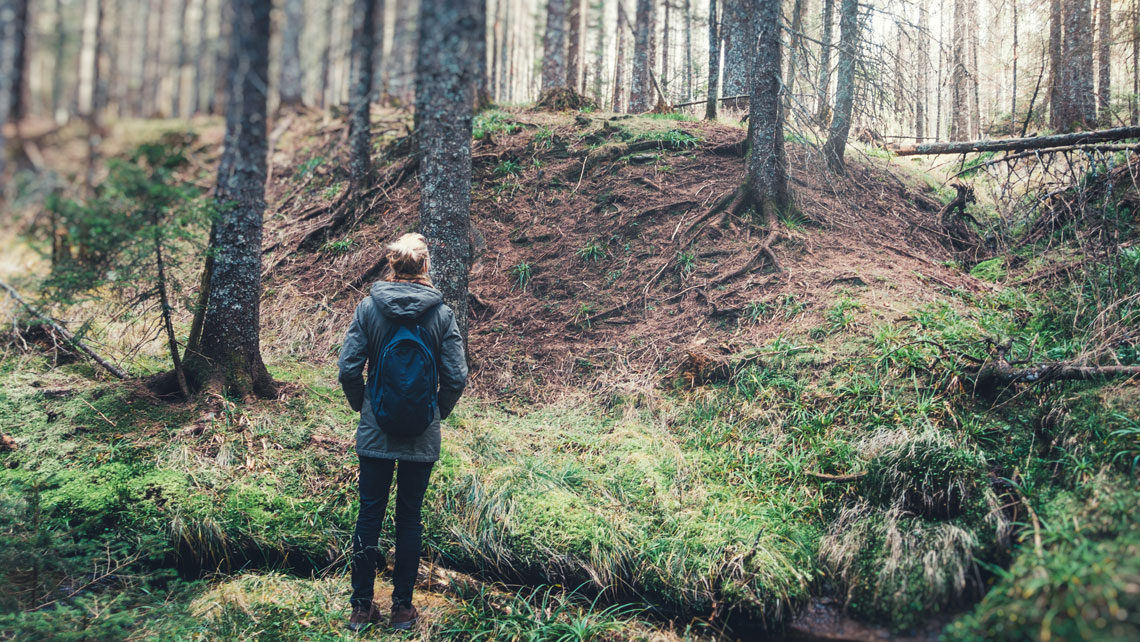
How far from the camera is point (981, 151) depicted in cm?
745

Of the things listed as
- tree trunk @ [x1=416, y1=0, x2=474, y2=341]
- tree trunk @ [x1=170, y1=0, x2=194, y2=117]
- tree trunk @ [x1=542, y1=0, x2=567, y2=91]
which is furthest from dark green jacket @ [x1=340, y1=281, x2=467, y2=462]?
tree trunk @ [x1=542, y1=0, x2=567, y2=91]

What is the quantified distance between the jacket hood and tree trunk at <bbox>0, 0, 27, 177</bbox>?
172 cm

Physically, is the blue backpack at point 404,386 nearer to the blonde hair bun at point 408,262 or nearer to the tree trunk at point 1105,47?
the blonde hair bun at point 408,262

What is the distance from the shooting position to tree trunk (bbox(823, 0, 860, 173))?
7.65m

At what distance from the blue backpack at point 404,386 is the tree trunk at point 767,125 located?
232 inches

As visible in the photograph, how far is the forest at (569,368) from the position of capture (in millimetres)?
3219

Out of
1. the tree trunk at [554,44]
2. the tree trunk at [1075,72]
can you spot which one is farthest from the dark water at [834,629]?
the tree trunk at [554,44]

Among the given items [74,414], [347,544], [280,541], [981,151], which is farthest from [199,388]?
[981,151]

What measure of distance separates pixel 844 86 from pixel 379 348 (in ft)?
26.3

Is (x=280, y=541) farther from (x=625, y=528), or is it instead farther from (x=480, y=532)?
(x=625, y=528)

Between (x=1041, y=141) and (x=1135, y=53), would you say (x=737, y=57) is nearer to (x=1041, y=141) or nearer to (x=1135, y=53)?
(x=1135, y=53)

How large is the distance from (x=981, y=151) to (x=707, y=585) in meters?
6.53

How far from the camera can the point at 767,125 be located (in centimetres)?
810

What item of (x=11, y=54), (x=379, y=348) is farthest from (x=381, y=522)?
(x=11, y=54)
